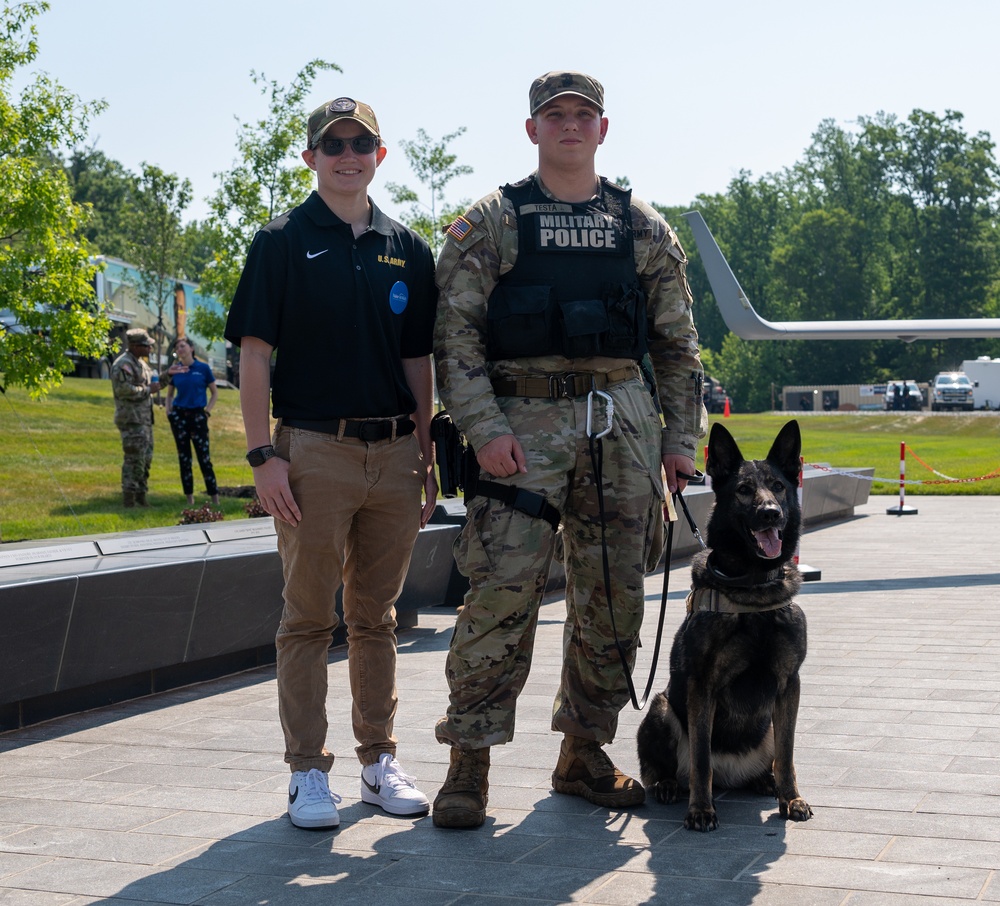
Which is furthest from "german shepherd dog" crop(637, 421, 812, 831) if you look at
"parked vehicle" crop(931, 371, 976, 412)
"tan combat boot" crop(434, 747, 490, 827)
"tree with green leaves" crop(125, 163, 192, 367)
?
"parked vehicle" crop(931, 371, 976, 412)

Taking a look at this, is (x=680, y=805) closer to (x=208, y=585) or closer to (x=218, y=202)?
(x=208, y=585)

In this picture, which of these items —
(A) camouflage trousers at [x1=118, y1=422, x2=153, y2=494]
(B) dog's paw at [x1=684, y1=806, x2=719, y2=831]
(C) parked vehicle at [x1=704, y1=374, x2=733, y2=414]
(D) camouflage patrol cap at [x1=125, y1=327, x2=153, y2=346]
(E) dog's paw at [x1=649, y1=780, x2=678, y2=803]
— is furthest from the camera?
(C) parked vehicle at [x1=704, y1=374, x2=733, y2=414]

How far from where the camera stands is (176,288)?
43.4 meters

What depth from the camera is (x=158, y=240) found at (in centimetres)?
4319

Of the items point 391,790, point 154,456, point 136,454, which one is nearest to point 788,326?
point 136,454

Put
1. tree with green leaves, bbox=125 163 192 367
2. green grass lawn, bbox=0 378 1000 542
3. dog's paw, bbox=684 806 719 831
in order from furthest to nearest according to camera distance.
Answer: tree with green leaves, bbox=125 163 192 367 → green grass lawn, bbox=0 378 1000 542 → dog's paw, bbox=684 806 719 831

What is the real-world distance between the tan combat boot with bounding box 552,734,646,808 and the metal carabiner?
3.61ft

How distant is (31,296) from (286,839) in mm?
12554

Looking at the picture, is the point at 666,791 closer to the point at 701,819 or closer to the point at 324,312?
the point at 701,819

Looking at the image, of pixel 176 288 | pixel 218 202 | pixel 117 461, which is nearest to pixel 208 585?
pixel 117 461

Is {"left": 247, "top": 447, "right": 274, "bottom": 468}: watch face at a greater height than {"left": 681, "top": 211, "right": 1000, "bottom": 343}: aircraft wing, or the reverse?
{"left": 681, "top": 211, "right": 1000, "bottom": 343}: aircraft wing

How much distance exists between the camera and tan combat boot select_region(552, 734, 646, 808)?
4348mm

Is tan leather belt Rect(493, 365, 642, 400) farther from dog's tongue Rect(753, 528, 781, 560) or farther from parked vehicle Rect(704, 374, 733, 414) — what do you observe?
parked vehicle Rect(704, 374, 733, 414)

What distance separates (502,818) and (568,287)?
70.7 inches
